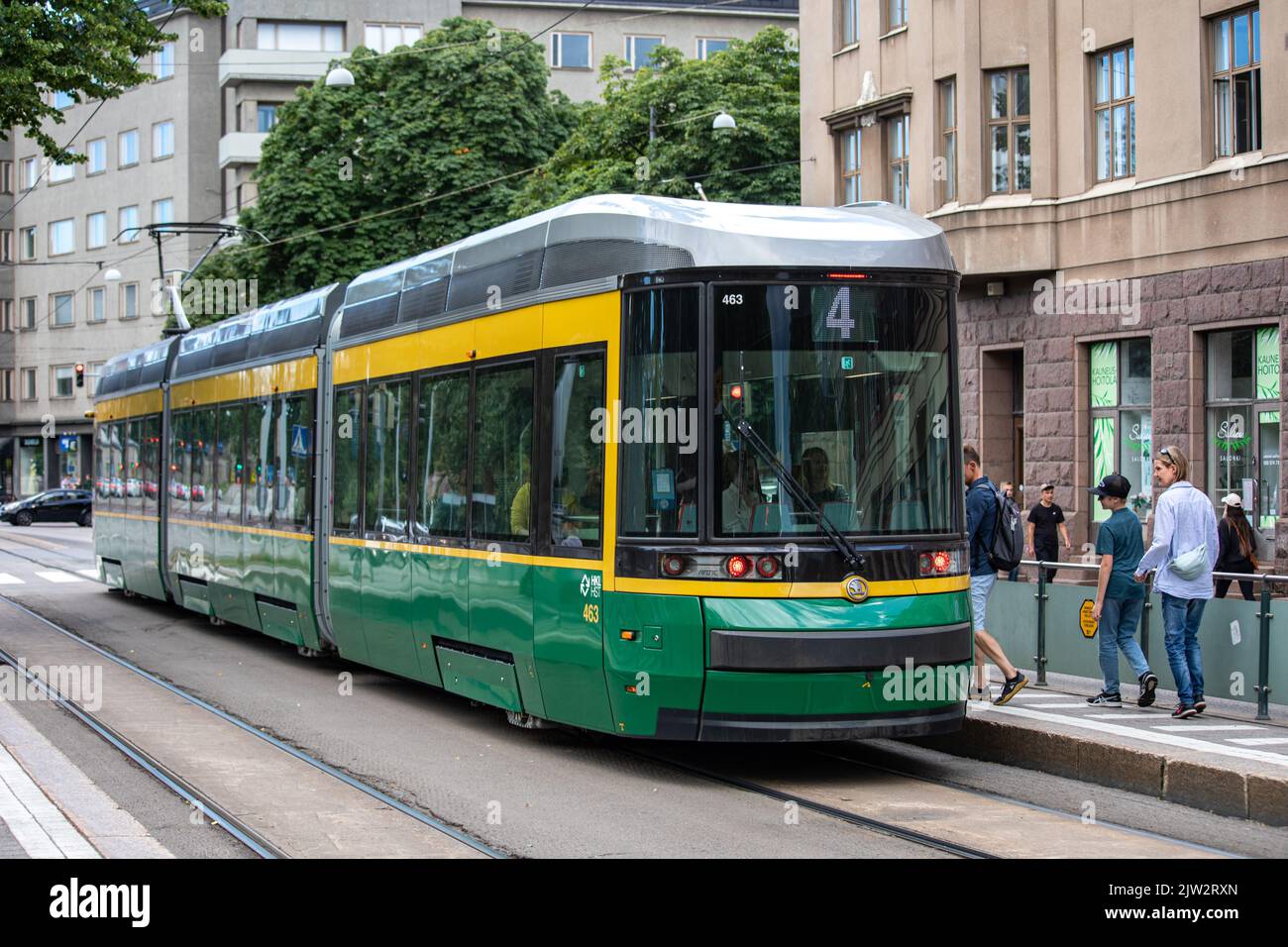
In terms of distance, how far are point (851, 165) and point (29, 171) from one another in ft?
172

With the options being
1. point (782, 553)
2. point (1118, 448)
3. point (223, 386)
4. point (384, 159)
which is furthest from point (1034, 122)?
point (384, 159)

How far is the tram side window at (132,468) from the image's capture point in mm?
21688

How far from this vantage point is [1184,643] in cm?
1109

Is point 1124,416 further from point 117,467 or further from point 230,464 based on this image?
point 117,467

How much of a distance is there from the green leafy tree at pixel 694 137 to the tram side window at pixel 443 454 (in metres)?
26.0

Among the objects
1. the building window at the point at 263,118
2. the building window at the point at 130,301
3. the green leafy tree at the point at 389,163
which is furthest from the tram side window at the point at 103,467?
the building window at the point at 130,301

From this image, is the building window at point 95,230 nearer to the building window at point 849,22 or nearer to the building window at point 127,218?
the building window at point 127,218

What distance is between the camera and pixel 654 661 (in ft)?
30.0

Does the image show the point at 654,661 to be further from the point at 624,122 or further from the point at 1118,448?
the point at 624,122

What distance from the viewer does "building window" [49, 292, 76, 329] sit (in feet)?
227

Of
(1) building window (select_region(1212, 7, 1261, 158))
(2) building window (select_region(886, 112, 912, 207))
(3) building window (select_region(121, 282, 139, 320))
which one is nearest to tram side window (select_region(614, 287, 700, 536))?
(1) building window (select_region(1212, 7, 1261, 158))

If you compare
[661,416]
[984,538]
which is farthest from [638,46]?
[661,416]

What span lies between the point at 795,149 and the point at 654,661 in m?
31.3

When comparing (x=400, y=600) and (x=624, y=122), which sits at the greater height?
(x=624, y=122)
